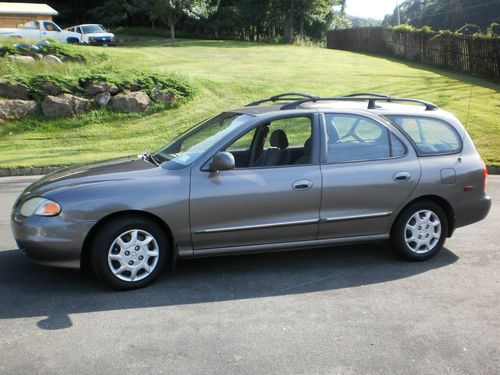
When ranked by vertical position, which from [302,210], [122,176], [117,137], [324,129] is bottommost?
[117,137]

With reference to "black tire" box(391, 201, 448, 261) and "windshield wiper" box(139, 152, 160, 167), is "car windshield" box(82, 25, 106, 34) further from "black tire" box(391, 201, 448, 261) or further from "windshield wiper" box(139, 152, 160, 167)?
"black tire" box(391, 201, 448, 261)

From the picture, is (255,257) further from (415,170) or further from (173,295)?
(415,170)

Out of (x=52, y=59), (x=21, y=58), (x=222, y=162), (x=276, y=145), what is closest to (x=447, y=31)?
(x=52, y=59)

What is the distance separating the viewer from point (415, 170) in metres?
5.79

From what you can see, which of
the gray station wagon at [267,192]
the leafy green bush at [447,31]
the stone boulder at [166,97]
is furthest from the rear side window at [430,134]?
the leafy green bush at [447,31]

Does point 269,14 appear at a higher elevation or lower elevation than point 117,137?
higher

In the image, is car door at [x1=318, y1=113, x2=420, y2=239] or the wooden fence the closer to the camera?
car door at [x1=318, y1=113, x2=420, y2=239]

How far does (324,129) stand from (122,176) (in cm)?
194

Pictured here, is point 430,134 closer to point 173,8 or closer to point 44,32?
point 44,32

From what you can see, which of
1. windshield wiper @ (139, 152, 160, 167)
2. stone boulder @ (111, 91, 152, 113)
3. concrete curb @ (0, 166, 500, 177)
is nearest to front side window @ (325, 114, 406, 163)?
windshield wiper @ (139, 152, 160, 167)

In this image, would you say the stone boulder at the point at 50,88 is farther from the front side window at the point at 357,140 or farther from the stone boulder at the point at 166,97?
the front side window at the point at 357,140

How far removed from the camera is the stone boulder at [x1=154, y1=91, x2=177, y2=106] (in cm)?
1750

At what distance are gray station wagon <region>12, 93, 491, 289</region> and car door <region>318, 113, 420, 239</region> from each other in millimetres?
11

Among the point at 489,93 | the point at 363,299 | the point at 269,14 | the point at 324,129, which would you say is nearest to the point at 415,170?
the point at 324,129
